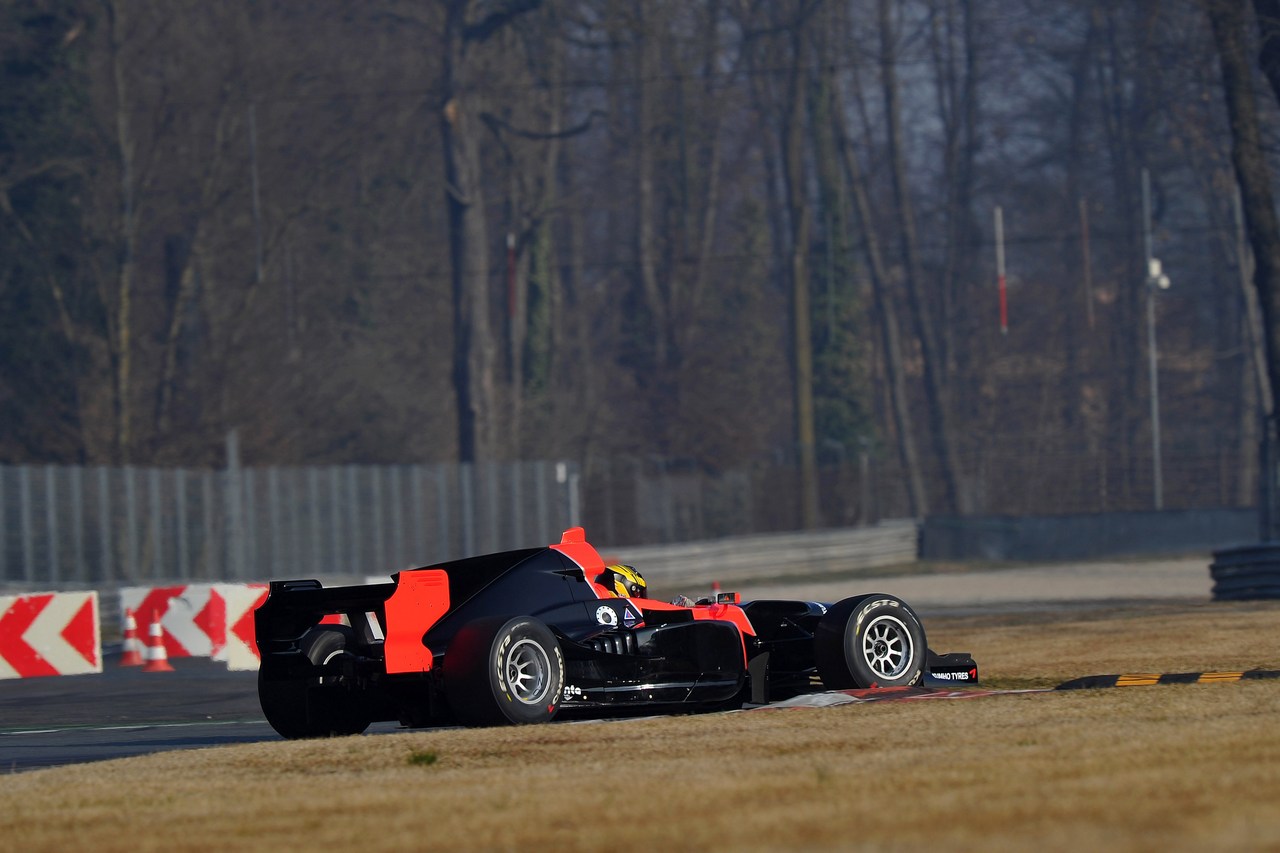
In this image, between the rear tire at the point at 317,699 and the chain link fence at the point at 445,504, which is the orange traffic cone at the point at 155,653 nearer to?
the chain link fence at the point at 445,504

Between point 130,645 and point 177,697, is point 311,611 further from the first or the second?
point 130,645

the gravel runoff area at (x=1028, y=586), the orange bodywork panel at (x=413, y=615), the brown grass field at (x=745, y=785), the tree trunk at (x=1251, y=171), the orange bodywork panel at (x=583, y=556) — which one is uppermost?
the tree trunk at (x=1251, y=171)

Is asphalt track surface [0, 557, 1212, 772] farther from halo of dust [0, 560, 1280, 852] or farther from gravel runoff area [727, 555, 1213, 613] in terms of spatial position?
halo of dust [0, 560, 1280, 852]

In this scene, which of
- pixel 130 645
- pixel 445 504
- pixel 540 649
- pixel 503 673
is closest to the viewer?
pixel 503 673

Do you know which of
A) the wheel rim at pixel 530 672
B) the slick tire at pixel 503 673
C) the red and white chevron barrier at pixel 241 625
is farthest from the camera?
the red and white chevron barrier at pixel 241 625

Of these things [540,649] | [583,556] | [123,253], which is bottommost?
[540,649]

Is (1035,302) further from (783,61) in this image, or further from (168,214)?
(168,214)

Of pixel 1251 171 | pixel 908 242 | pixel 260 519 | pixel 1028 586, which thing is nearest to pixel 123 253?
pixel 260 519

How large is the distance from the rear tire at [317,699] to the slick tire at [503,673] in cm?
83

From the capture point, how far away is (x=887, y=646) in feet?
38.3

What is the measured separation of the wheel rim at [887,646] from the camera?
11586 millimetres

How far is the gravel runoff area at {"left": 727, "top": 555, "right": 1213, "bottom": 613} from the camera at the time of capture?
27672 mm

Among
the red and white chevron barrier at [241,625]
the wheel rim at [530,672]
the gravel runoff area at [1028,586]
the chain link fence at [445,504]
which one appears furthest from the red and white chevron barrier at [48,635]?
the gravel runoff area at [1028,586]

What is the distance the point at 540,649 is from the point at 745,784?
3044 mm
